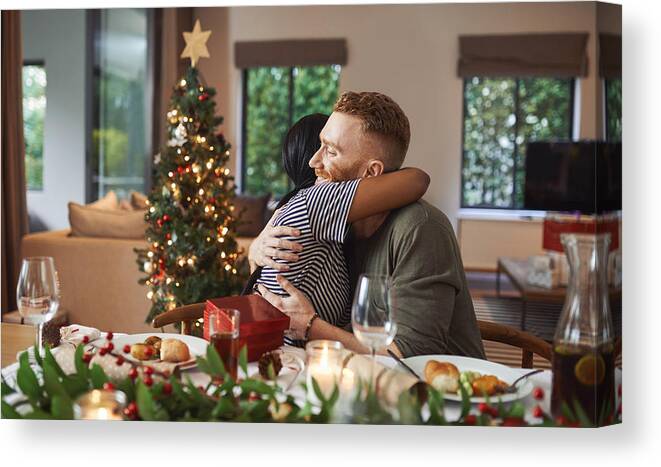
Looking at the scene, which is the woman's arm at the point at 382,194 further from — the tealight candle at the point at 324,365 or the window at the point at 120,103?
the window at the point at 120,103

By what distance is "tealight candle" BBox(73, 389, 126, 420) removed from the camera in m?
1.40

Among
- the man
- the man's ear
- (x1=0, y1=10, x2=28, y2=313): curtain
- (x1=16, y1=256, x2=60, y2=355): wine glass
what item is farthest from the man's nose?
(x1=0, y1=10, x2=28, y2=313): curtain

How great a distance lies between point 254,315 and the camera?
1.45m

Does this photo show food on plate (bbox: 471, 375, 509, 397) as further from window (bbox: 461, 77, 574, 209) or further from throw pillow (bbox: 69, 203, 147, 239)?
throw pillow (bbox: 69, 203, 147, 239)

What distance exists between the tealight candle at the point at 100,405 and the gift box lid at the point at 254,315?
0.76ft

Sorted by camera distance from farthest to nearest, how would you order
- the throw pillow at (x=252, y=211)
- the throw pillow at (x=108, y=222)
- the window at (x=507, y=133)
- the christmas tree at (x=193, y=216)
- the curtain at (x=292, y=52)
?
the throw pillow at (x=252, y=211)
the throw pillow at (x=108, y=222)
the christmas tree at (x=193, y=216)
the curtain at (x=292, y=52)
the window at (x=507, y=133)

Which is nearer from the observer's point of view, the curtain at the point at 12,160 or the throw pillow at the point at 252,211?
the curtain at the point at 12,160

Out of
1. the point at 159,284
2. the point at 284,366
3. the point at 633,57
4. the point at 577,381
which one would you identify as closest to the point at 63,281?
the point at 159,284

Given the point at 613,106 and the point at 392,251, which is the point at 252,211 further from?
the point at 613,106

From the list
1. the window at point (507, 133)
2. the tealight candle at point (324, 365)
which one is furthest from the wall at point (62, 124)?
the tealight candle at point (324, 365)

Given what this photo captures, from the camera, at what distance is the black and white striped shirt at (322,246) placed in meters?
1.49

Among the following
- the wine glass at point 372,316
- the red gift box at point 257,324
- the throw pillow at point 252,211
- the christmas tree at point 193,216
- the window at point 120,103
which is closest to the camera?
the wine glass at point 372,316

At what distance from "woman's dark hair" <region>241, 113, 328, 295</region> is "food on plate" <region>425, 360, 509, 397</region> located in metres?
0.46

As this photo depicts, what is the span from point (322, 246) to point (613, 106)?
711 millimetres
